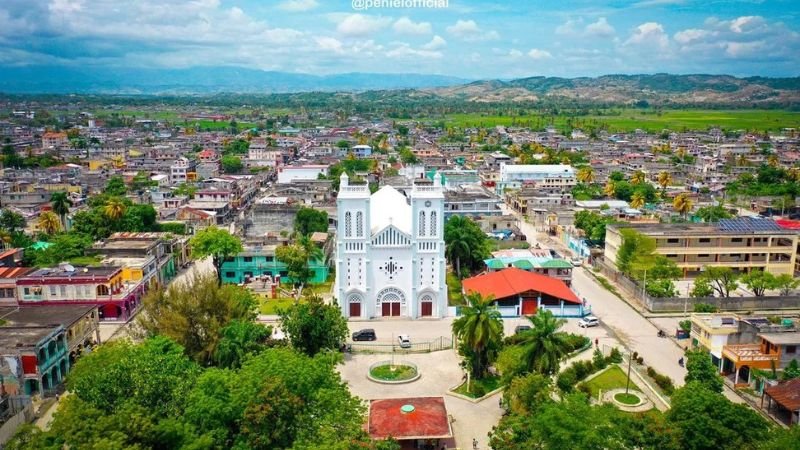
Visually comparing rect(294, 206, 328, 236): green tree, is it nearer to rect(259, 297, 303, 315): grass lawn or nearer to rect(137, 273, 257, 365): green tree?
rect(259, 297, 303, 315): grass lawn

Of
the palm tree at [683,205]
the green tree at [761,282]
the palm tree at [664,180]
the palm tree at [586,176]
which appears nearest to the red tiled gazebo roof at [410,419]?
the green tree at [761,282]

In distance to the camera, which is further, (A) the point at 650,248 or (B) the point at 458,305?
(A) the point at 650,248

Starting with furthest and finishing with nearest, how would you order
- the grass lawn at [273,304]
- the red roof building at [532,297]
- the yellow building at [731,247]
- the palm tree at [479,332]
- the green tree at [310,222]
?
the green tree at [310,222] → the yellow building at [731,247] → the grass lawn at [273,304] → the red roof building at [532,297] → the palm tree at [479,332]

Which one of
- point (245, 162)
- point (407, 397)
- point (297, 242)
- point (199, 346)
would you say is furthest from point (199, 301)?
point (245, 162)

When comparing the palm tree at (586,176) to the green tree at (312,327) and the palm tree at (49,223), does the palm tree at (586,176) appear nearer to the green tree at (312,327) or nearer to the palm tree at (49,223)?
the green tree at (312,327)

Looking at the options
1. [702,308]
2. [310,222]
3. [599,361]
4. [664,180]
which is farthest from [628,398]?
[664,180]

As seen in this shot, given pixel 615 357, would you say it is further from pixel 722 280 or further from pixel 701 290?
pixel 722 280

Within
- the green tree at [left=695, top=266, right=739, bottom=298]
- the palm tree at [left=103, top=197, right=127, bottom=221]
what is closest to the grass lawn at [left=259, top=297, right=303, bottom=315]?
the palm tree at [left=103, top=197, right=127, bottom=221]

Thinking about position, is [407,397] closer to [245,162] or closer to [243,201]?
[243,201]
